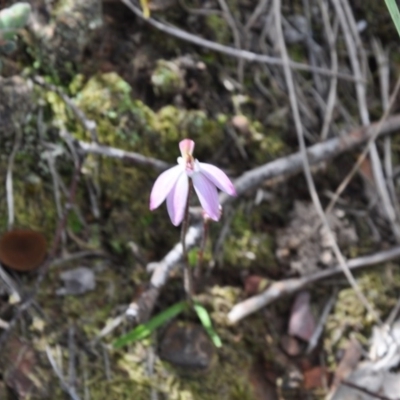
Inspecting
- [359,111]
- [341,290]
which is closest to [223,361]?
[341,290]

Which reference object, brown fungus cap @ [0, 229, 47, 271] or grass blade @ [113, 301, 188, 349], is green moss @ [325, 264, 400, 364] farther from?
brown fungus cap @ [0, 229, 47, 271]

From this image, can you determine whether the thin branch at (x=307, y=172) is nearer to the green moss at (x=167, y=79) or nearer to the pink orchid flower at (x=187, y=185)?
the green moss at (x=167, y=79)

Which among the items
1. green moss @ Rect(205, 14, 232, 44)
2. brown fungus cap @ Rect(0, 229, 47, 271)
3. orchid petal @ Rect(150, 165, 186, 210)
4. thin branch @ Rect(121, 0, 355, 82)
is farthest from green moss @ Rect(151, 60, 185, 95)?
orchid petal @ Rect(150, 165, 186, 210)

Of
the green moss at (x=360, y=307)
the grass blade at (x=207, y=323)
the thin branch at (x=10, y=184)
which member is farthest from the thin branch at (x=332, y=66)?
the thin branch at (x=10, y=184)

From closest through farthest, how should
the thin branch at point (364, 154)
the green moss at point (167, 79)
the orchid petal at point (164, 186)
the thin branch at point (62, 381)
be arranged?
the orchid petal at point (164, 186), the thin branch at point (62, 381), the green moss at point (167, 79), the thin branch at point (364, 154)

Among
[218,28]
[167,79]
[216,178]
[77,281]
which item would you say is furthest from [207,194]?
[218,28]
